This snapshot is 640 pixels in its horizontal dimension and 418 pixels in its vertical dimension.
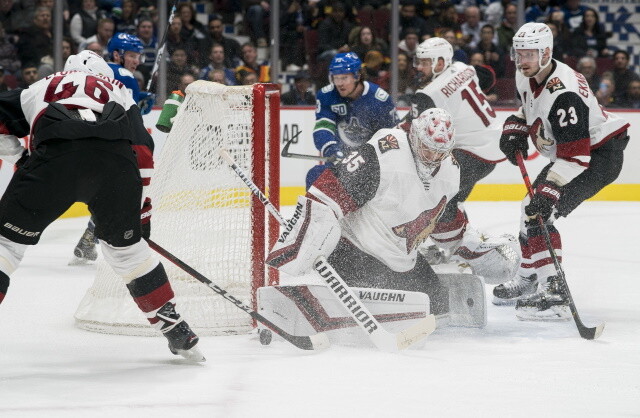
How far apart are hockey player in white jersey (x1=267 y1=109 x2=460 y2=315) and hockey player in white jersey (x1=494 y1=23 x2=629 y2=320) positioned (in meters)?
0.59

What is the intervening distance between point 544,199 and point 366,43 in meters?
4.30

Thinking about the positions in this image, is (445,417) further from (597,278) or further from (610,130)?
(597,278)

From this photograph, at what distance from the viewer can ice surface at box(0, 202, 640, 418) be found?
9.27ft

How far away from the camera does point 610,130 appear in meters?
4.32

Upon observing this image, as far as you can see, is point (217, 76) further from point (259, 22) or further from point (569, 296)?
point (569, 296)

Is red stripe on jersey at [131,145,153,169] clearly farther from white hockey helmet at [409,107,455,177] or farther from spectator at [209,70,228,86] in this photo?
spectator at [209,70,228,86]

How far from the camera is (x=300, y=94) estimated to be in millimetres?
8148

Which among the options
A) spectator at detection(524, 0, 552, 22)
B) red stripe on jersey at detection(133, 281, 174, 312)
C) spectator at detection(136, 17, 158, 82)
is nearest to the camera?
red stripe on jersey at detection(133, 281, 174, 312)

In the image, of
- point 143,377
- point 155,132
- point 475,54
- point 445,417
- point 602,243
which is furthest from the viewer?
point 475,54

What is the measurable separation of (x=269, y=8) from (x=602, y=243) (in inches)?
128

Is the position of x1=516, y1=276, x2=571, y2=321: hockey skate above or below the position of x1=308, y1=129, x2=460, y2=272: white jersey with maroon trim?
below

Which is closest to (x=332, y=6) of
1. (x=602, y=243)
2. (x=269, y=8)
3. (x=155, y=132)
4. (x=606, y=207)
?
(x=269, y=8)

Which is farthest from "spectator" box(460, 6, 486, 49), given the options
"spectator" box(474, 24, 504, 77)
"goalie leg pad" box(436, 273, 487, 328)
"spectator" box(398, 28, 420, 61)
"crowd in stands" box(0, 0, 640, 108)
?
"goalie leg pad" box(436, 273, 487, 328)

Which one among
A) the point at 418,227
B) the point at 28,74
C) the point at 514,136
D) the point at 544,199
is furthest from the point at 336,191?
the point at 28,74
